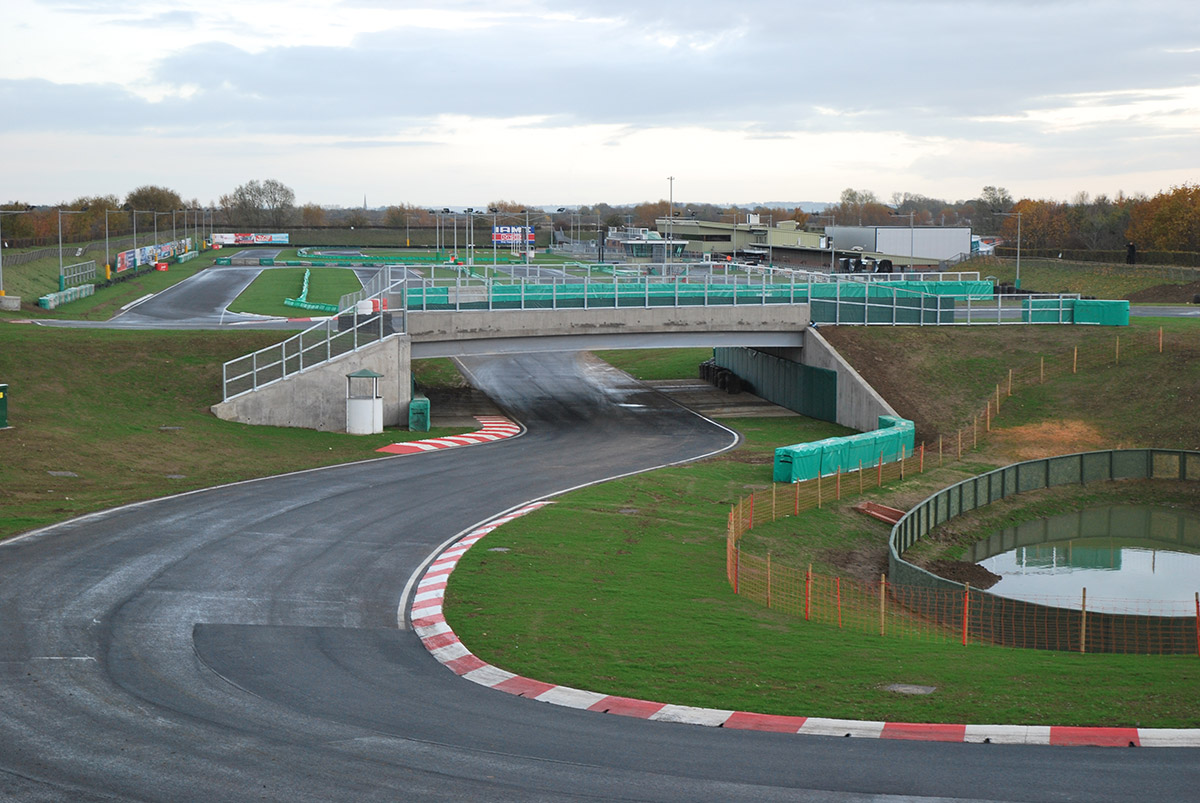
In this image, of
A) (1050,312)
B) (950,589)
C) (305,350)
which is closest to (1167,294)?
(1050,312)

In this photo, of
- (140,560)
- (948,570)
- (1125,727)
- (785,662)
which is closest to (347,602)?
(140,560)

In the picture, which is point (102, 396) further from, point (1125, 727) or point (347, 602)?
point (1125, 727)

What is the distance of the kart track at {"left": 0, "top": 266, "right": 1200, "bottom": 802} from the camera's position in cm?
1352

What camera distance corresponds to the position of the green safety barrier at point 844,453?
3934 cm

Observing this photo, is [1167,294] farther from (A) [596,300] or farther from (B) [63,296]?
(B) [63,296]

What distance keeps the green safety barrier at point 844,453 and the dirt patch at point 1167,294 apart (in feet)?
173

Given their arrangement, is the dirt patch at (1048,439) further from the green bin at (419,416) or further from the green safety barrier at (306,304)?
the green safety barrier at (306,304)

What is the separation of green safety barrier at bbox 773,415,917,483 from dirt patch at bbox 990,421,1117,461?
4.20 m

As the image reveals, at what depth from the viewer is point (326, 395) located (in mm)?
46531

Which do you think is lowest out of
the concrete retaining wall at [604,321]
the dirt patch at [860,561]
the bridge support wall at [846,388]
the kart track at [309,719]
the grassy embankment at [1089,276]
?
the dirt patch at [860,561]

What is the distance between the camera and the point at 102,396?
4359cm

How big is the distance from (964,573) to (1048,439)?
54.4 ft

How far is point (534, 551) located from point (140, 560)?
9238 mm

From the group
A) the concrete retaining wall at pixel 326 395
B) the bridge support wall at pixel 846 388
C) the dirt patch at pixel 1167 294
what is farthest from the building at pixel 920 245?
the concrete retaining wall at pixel 326 395
